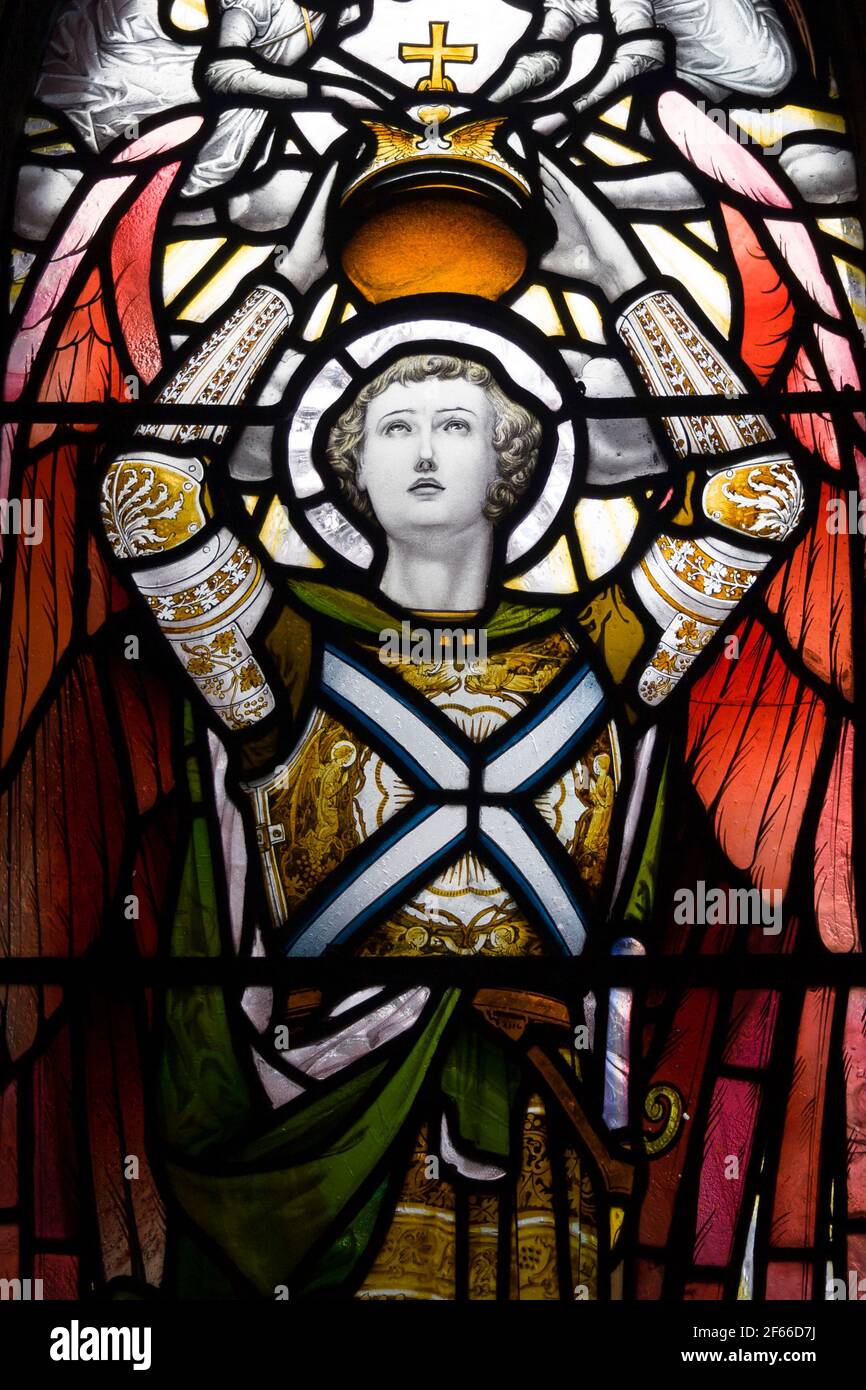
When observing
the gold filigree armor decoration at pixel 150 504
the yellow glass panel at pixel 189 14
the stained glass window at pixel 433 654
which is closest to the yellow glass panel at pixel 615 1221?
the stained glass window at pixel 433 654

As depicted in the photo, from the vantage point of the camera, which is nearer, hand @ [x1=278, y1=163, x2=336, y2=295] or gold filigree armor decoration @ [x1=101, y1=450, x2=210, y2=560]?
gold filigree armor decoration @ [x1=101, y1=450, x2=210, y2=560]

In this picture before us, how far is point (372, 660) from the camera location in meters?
6.22

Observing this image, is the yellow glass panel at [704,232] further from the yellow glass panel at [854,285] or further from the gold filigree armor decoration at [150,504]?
the gold filigree armor decoration at [150,504]

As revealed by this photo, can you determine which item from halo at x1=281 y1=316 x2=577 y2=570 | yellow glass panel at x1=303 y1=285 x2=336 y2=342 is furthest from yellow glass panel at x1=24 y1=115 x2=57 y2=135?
halo at x1=281 y1=316 x2=577 y2=570

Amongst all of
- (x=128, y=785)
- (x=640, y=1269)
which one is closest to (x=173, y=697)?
(x=128, y=785)

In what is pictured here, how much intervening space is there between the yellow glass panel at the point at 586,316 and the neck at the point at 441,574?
796 millimetres

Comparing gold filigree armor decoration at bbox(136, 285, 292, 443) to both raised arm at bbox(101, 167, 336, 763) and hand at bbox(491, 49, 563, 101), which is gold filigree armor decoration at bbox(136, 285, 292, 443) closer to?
raised arm at bbox(101, 167, 336, 763)

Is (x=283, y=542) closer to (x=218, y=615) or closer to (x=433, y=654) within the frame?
(x=218, y=615)

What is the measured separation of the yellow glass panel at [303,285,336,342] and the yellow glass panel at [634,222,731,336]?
110 centimetres

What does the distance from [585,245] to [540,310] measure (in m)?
0.30

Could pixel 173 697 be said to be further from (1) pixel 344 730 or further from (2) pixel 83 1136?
(2) pixel 83 1136

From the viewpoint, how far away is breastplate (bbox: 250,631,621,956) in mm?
5961

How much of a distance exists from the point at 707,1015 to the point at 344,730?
1432mm

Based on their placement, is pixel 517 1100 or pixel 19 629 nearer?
pixel 517 1100
